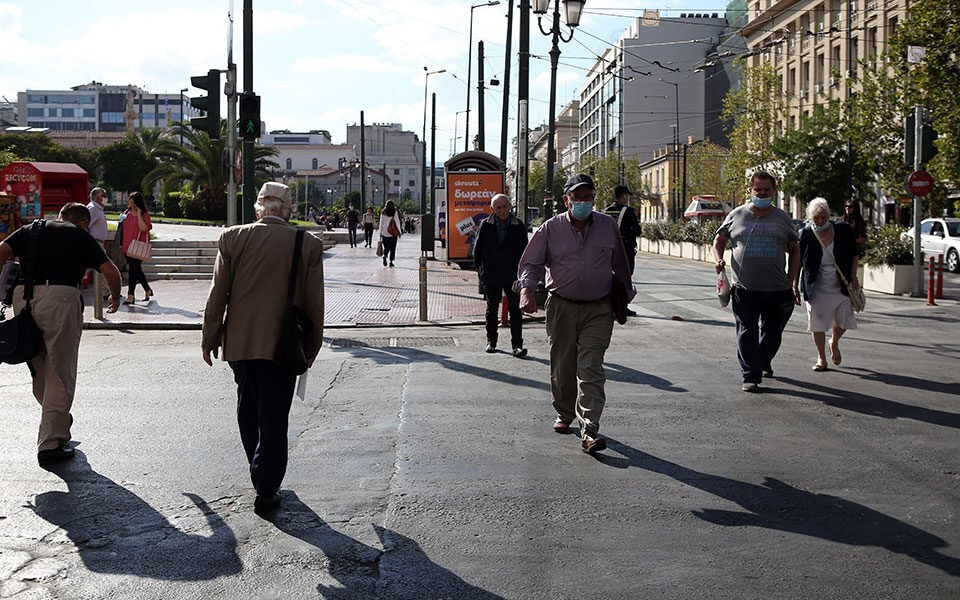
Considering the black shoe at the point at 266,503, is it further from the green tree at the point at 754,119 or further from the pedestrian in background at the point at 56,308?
the green tree at the point at 754,119

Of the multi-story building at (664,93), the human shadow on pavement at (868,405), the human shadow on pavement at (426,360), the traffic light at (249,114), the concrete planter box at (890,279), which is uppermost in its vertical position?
the multi-story building at (664,93)

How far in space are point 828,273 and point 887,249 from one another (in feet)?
36.8

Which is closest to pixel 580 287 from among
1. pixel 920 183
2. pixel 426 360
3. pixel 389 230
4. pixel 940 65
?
pixel 426 360

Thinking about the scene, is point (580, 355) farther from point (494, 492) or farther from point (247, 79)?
point (247, 79)

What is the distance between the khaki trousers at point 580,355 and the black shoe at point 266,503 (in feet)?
7.06

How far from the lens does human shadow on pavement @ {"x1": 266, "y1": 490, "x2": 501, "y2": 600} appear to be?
404cm

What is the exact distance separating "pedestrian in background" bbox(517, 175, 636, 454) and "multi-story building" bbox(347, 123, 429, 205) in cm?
15924

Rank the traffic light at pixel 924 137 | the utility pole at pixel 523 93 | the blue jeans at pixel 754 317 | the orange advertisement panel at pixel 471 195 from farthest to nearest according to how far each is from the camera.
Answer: the orange advertisement panel at pixel 471 195
the traffic light at pixel 924 137
the utility pole at pixel 523 93
the blue jeans at pixel 754 317

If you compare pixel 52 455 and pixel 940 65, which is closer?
pixel 52 455

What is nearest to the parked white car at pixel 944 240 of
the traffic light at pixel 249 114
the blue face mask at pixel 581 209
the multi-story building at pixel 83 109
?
the traffic light at pixel 249 114

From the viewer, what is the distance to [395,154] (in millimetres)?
177625

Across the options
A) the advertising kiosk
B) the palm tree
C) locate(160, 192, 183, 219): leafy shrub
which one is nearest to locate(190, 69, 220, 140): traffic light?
the advertising kiosk

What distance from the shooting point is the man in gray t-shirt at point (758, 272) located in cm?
875

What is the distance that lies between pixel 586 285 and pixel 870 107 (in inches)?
1081
